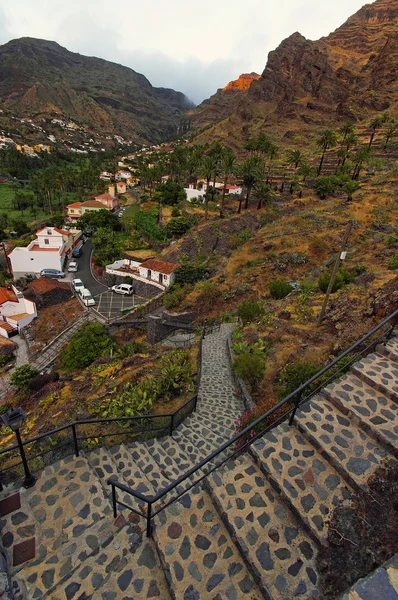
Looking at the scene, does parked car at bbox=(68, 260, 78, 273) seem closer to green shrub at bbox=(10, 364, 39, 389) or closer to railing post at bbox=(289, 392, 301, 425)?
green shrub at bbox=(10, 364, 39, 389)

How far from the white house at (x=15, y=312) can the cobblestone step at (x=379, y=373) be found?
108ft

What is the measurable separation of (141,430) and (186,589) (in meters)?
3.69

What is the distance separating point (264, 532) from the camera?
3926mm

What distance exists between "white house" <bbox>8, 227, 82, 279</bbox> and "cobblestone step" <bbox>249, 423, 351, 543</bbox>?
1492 inches

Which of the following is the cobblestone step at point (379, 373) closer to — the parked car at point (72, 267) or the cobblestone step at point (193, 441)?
the cobblestone step at point (193, 441)

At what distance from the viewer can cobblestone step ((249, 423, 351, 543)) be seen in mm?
3934

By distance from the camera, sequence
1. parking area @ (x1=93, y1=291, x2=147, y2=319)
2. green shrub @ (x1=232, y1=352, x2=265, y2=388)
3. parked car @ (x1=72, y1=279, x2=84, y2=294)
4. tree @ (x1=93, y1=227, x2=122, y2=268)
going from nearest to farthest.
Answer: green shrub @ (x1=232, y1=352, x2=265, y2=388), parking area @ (x1=93, y1=291, x2=147, y2=319), parked car @ (x1=72, y1=279, x2=84, y2=294), tree @ (x1=93, y1=227, x2=122, y2=268)

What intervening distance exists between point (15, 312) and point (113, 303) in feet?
36.7

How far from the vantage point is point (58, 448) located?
5809 millimetres

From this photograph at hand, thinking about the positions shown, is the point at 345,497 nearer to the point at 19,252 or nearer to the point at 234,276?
the point at 234,276

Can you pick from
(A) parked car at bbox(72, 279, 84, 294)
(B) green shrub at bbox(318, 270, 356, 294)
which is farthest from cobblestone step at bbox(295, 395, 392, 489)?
(A) parked car at bbox(72, 279, 84, 294)

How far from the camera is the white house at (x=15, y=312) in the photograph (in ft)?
98.9

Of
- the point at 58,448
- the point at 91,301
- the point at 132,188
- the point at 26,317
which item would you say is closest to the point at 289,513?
the point at 58,448

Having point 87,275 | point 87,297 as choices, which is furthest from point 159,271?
point 87,275
